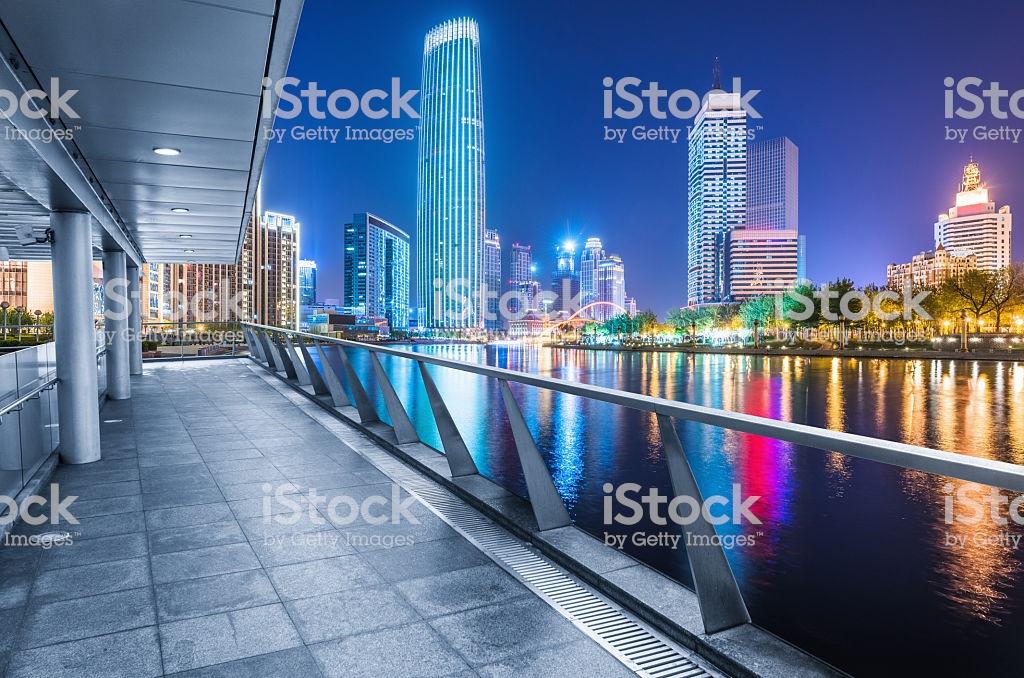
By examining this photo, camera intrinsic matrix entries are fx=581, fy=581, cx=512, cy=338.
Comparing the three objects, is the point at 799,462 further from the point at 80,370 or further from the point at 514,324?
the point at 514,324

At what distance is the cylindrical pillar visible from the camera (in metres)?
11.7

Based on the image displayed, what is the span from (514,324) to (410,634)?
157 metres

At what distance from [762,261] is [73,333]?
190624 millimetres

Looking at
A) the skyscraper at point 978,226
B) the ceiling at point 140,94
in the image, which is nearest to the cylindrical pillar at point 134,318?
the ceiling at point 140,94

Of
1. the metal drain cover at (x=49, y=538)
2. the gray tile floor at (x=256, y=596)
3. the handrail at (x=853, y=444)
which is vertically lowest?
the gray tile floor at (x=256, y=596)

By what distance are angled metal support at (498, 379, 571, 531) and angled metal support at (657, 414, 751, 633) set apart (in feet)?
3.72

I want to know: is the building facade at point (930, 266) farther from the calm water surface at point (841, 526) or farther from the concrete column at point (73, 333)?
the concrete column at point (73, 333)

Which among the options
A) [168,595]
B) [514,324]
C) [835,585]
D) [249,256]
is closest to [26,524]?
[168,595]

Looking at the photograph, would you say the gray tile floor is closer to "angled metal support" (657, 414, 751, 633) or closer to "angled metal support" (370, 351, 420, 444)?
"angled metal support" (657, 414, 751, 633)

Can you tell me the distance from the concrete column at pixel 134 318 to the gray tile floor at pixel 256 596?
26.4ft

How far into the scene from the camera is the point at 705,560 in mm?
2299

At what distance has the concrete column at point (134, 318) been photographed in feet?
38.3

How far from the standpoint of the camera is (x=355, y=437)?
645 centimetres

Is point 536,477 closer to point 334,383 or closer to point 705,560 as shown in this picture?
point 705,560
